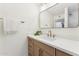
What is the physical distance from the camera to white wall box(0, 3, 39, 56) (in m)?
2.74

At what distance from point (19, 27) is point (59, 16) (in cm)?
106

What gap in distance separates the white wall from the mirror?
22 centimetres

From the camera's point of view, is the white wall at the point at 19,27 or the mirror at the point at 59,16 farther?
the white wall at the point at 19,27

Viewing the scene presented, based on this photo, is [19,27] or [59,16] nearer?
[59,16]

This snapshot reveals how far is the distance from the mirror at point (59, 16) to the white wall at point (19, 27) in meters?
0.22

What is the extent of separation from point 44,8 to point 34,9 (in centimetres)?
26

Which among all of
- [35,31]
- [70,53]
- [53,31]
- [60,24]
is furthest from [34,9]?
[70,53]

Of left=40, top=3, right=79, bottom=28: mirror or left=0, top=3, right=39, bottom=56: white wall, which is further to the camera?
left=0, top=3, right=39, bottom=56: white wall

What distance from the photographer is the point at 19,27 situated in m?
2.81

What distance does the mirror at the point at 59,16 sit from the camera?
1.76 m

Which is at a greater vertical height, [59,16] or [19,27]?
[59,16]

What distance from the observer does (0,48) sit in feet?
8.98

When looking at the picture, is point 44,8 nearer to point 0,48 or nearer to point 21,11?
point 21,11

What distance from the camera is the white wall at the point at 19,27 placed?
274 centimetres
